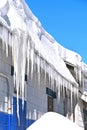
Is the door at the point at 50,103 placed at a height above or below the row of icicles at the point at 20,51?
below

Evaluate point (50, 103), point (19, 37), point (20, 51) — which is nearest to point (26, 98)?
point (20, 51)

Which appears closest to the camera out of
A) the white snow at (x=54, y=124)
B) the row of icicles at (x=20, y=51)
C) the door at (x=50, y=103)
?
the white snow at (x=54, y=124)

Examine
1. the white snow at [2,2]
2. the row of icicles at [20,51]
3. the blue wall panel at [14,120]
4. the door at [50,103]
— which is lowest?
the blue wall panel at [14,120]

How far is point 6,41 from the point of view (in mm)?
5543

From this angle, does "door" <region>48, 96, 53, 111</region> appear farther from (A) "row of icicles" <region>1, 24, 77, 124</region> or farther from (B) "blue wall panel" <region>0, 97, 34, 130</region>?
(A) "row of icicles" <region>1, 24, 77, 124</region>

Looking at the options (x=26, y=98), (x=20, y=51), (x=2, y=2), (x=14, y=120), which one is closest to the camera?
(x=2, y=2)

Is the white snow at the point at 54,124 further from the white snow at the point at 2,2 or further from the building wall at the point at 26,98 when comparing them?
the building wall at the point at 26,98

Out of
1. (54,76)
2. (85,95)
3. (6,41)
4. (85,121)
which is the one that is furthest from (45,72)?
(85,121)

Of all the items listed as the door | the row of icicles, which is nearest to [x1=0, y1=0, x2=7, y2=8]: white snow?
the row of icicles

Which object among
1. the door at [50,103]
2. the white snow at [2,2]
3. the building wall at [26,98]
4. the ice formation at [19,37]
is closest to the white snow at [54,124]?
the ice formation at [19,37]

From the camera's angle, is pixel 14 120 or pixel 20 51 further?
pixel 14 120

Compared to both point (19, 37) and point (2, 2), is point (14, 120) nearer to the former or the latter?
point (19, 37)

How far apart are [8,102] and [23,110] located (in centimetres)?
93

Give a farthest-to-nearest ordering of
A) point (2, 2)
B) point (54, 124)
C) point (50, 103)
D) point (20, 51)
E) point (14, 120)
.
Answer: point (50, 103)
point (14, 120)
point (20, 51)
point (2, 2)
point (54, 124)
